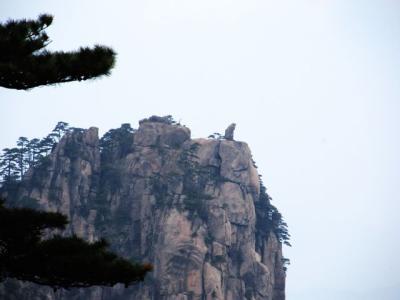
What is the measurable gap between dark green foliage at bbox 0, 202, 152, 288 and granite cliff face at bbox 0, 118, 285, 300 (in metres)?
54.0

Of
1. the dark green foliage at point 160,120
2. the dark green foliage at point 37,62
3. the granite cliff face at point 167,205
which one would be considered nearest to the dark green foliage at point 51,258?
the dark green foliage at point 37,62

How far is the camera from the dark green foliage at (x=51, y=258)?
1356cm

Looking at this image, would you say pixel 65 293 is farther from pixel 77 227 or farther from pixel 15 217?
pixel 15 217

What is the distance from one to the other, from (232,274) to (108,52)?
62.7 meters

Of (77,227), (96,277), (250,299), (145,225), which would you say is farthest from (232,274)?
(96,277)

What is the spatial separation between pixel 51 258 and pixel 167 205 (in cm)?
5976

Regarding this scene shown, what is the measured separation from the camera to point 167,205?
73.2 metres

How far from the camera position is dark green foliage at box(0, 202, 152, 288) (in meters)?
13.6

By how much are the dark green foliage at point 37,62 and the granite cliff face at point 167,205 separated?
55.1 m

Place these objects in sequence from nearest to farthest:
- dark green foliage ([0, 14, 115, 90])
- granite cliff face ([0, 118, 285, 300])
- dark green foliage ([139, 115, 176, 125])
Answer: dark green foliage ([0, 14, 115, 90]) → granite cliff face ([0, 118, 285, 300]) → dark green foliage ([139, 115, 176, 125])

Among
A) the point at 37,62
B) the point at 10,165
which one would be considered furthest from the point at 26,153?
the point at 37,62

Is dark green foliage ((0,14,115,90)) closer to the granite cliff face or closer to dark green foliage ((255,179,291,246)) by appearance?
the granite cliff face

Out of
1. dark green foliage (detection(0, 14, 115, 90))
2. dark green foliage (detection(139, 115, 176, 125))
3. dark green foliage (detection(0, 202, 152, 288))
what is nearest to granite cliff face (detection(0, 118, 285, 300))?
dark green foliage (detection(139, 115, 176, 125))

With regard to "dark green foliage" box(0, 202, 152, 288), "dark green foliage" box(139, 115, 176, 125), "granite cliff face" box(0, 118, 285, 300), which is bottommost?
"dark green foliage" box(0, 202, 152, 288)
